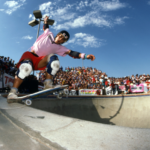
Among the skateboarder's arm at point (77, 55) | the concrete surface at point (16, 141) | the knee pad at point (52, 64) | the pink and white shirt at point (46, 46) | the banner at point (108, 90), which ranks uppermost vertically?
the pink and white shirt at point (46, 46)

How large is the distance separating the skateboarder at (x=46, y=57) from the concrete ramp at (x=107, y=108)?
103 inches

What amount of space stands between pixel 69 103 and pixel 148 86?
247 inches

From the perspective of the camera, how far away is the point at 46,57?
3.27 m

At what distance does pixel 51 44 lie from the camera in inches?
131

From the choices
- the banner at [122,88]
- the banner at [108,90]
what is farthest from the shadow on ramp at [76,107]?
the banner at [122,88]

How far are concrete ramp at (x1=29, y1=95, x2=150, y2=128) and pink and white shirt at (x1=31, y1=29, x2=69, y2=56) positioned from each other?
9.31 ft

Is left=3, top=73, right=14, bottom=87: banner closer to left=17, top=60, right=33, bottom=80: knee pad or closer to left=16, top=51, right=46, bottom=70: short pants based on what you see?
left=16, top=51, right=46, bottom=70: short pants

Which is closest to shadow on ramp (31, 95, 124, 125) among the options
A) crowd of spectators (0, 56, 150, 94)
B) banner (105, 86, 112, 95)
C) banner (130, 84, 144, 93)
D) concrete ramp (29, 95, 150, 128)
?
concrete ramp (29, 95, 150, 128)

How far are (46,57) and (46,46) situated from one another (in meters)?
0.31

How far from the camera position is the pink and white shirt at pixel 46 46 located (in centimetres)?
332

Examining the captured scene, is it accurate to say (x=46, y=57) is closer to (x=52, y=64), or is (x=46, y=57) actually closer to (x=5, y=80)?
(x=52, y=64)

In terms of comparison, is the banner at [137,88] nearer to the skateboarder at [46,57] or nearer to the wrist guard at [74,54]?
the skateboarder at [46,57]

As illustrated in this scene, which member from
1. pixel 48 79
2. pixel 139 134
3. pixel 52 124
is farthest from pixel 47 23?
pixel 139 134

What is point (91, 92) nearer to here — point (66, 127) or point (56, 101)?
point (56, 101)
